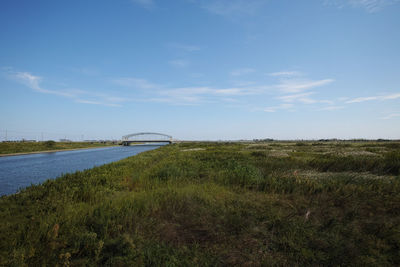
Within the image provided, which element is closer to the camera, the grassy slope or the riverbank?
the riverbank

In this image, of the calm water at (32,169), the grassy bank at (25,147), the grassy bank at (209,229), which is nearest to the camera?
the grassy bank at (209,229)

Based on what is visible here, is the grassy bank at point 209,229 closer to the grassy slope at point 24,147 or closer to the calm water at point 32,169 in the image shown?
the calm water at point 32,169

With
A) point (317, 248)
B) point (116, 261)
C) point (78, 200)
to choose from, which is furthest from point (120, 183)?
point (317, 248)

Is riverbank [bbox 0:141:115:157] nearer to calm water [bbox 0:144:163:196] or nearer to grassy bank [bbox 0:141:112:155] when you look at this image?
grassy bank [bbox 0:141:112:155]

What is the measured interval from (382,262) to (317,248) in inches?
50.2

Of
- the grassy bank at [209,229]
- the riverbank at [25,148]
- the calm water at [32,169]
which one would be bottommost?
the calm water at [32,169]

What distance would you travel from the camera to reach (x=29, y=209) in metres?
7.07

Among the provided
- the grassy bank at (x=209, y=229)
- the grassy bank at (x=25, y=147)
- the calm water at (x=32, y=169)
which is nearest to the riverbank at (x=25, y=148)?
the grassy bank at (x=25, y=147)

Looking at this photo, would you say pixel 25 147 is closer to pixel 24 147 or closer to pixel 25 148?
pixel 24 147

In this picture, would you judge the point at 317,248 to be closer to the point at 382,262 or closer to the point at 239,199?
the point at 382,262

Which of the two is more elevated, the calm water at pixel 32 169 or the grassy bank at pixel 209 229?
the grassy bank at pixel 209 229

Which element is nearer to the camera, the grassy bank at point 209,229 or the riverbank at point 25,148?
the grassy bank at point 209,229

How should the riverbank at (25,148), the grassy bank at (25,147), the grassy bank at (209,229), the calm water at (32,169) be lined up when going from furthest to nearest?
the grassy bank at (25,147) < the riverbank at (25,148) < the calm water at (32,169) < the grassy bank at (209,229)

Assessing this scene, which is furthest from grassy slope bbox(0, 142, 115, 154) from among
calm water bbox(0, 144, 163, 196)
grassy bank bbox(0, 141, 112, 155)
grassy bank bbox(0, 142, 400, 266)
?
grassy bank bbox(0, 142, 400, 266)
